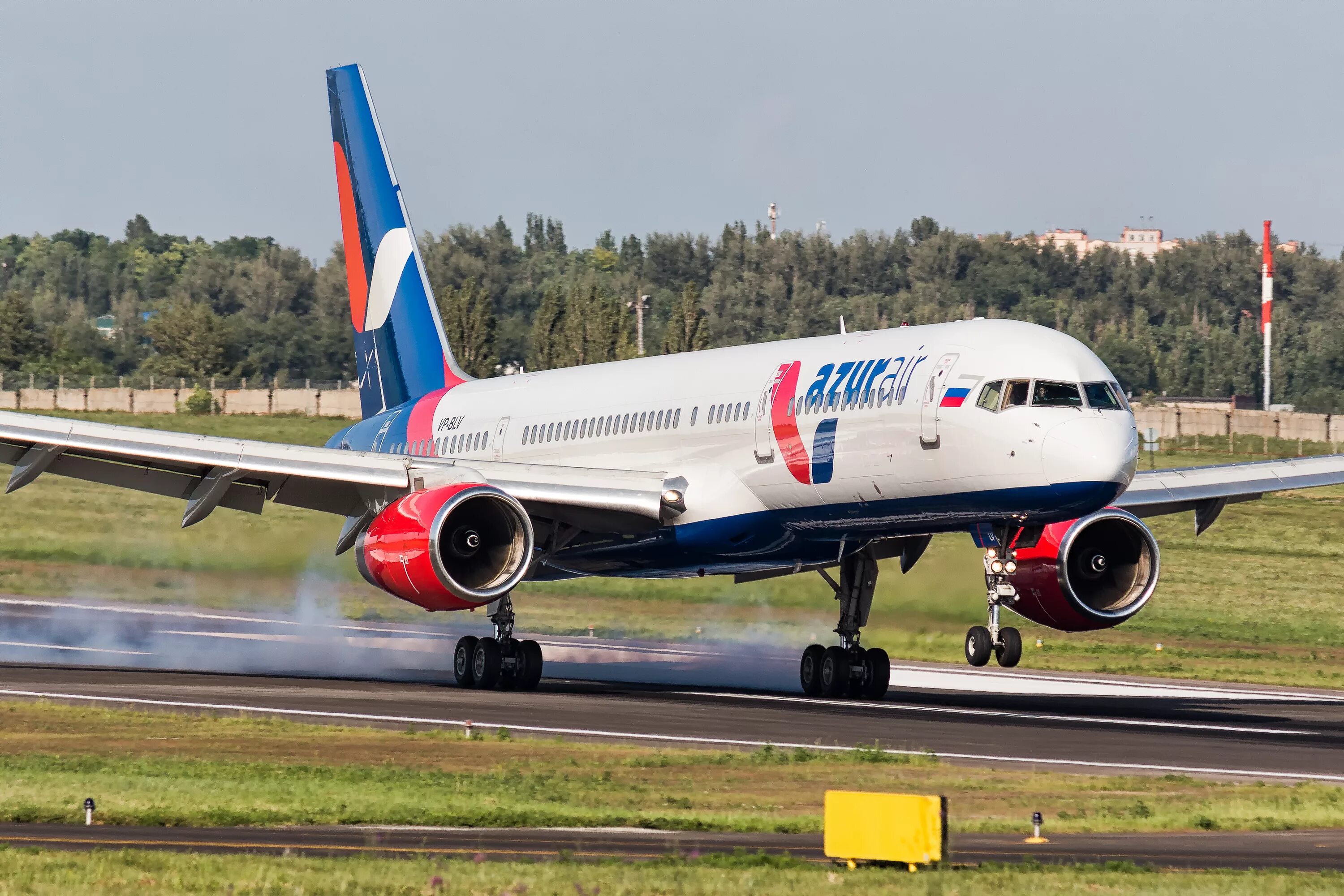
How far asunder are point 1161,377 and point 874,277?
4197 centimetres

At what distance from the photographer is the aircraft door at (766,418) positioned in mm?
31812

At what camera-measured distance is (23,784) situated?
20375 mm

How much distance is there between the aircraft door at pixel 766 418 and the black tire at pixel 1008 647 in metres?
6.06

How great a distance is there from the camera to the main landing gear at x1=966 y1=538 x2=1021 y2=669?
26766mm

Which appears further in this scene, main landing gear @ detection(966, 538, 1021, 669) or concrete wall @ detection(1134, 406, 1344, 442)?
concrete wall @ detection(1134, 406, 1344, 442)

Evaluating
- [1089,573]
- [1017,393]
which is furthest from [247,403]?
[1017,393]

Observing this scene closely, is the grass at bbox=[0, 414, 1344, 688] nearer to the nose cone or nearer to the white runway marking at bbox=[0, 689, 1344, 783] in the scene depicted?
the nose cone

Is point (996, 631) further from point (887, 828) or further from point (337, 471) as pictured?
point (887, 828)

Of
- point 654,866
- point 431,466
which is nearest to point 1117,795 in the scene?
point 654,866

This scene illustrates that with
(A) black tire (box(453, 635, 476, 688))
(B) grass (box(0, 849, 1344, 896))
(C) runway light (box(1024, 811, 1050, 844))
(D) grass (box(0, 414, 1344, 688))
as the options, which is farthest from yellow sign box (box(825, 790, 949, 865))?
Answer: (D) grass (box(0, 414, 1344, 688))

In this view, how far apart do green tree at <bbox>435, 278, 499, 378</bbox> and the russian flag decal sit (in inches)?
3754

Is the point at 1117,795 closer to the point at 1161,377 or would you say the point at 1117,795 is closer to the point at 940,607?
the point at 940,607

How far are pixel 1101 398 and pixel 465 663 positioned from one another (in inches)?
531

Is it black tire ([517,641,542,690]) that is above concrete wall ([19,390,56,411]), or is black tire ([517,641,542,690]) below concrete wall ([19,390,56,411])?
below
